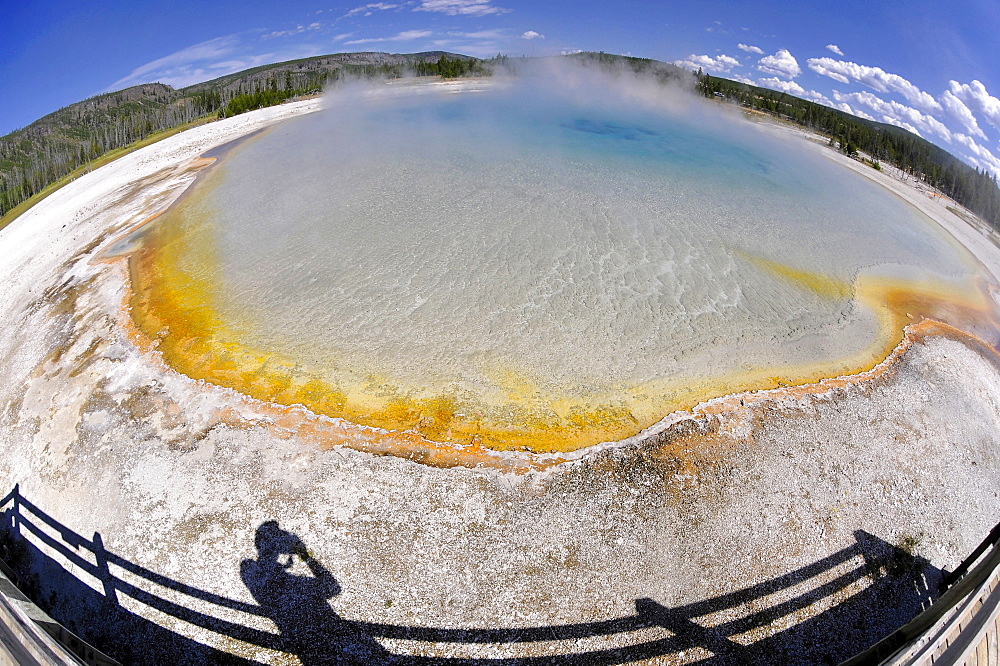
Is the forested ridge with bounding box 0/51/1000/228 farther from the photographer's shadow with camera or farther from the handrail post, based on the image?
the handrail post

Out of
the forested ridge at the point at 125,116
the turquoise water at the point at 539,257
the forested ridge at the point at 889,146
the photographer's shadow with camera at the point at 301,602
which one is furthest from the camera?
the forested ridge at the point at 125,116

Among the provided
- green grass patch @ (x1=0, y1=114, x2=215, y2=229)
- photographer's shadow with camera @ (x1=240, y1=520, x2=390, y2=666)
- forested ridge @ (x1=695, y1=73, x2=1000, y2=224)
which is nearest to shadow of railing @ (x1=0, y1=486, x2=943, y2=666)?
photographer's shadow with camera @ (x1=240, y1=520, x2=390, y2=666)

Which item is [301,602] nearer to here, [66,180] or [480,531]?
[480,531]

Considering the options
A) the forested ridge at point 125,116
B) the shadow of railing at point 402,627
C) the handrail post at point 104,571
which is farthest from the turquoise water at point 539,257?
the forested ridge at point 125,116

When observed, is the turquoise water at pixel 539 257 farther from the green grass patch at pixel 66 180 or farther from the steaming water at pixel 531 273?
the green grass patch at pixel 66 180

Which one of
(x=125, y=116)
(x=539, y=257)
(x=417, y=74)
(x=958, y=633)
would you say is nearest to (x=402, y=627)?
(x=958, y=633)

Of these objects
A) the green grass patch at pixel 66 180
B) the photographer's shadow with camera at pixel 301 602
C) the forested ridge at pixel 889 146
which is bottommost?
the photographer's shadow with camera at pixel 301 602
